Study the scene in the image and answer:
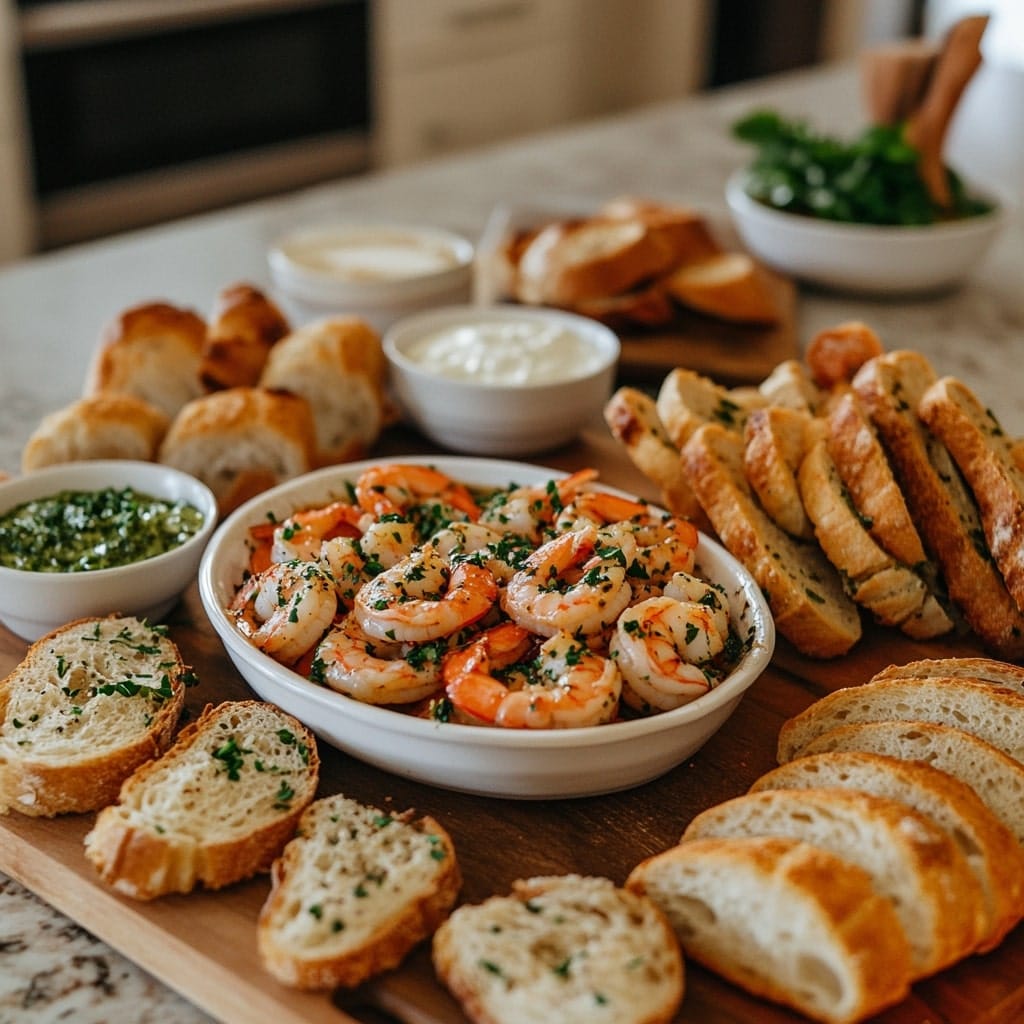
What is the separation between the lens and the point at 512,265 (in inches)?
149

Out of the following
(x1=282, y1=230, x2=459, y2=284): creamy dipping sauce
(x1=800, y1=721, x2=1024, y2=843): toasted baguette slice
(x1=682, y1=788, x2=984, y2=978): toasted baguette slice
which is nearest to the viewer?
(x1=682, y1=788, x2=984, y2=978): toasted baguette slice

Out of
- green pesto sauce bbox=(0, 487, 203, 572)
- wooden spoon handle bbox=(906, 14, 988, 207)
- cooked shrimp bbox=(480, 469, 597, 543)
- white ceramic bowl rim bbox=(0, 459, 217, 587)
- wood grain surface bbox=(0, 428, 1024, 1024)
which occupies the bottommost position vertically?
wood grain surface bbox=(0, 428, 1024, 1024)

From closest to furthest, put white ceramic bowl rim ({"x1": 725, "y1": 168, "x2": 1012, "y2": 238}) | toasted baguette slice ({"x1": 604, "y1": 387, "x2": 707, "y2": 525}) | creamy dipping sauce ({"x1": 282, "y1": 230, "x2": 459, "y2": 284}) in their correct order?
1. toasted baguette slice ({"x1": 604, "y1": 387, "x2": 707, "y2": 525})
2. creamy dipping sauce ({"x1": 282, "y1": 230, "x2": 459, "y2": 284})
3. white ceramic bowl rim ({"x1": 725, "y1": 168, "x2": 1012, "y2": 238})

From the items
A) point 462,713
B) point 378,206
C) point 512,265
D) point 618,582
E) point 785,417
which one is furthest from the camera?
point 378,206

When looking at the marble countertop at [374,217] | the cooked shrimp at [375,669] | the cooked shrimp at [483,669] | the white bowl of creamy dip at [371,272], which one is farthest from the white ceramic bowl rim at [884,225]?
the cooked shrimp at [375,669]

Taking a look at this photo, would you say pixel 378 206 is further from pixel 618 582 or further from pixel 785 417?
pixel 618 582

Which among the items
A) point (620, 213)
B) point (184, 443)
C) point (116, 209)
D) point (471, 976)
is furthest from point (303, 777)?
point (116, 209)

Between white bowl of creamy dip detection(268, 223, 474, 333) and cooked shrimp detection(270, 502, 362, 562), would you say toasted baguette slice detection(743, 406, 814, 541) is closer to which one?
cooked shrimp detection(270, 502, 362, 562)

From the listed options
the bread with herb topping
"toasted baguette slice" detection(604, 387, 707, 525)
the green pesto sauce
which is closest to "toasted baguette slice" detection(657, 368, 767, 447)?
"toasted baguette slice" detection(604, 387, 707, 525)

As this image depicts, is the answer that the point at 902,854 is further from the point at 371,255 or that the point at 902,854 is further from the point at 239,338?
the point at 371,255

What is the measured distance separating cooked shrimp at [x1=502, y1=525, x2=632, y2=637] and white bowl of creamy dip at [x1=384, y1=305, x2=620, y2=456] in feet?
2.69

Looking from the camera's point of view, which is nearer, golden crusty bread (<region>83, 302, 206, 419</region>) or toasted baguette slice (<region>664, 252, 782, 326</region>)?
golden crusty bread (<region>83, 302, 206, 419</region>)

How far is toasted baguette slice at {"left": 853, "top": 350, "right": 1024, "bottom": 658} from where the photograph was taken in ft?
7.83

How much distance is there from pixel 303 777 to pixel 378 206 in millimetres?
3292
